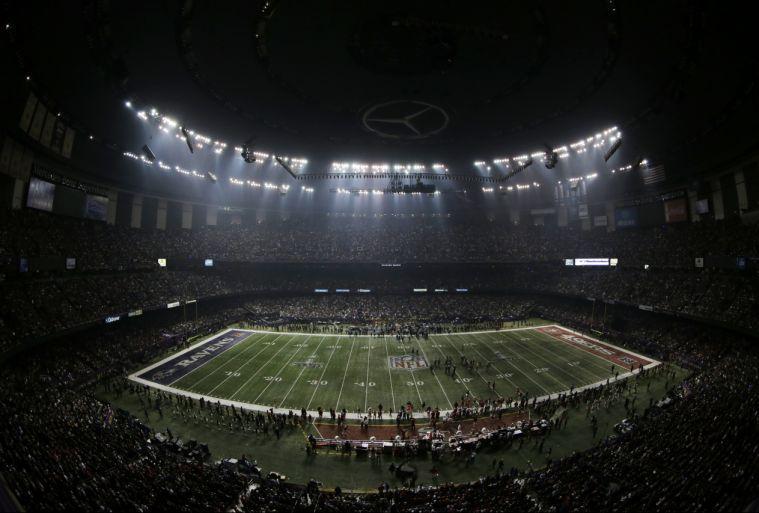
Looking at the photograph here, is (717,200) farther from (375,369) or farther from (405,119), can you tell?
(375,369)

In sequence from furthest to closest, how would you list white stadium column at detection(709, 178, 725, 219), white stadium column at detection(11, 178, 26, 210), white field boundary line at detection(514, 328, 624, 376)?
white stadium column at detection(709, 178, 725, 219)
white field boundary line at detection(514, 328, 624, 376)
white stadium column at detection(11, 178, 26, 210)

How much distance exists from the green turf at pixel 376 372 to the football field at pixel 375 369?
84 millimetres

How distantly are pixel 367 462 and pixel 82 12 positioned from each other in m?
27.5

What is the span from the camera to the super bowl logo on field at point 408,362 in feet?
116

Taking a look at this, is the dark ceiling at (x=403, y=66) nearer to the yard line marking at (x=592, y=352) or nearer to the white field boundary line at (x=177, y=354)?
the yard line marking at (x=592, y=352)

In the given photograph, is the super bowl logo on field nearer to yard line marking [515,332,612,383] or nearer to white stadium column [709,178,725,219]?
yard line marking [515,332,612,383]

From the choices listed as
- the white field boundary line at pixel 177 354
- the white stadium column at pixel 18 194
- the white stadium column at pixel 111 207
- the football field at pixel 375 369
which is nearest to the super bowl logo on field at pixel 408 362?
the football field at pixel 375 369

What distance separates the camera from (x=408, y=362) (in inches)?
1447

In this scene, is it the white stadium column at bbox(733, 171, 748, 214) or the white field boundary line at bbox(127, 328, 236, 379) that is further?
the white stadium column at bbox(733, 171, 748, 214)

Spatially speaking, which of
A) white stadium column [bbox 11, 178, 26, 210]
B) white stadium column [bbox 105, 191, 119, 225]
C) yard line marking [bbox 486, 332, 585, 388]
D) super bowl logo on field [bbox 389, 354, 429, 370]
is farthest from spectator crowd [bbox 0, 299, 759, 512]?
white stadium column [bbox 105, 191, 119, 225]

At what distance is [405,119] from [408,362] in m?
23.4

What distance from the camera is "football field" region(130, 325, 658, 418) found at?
28.9 metres

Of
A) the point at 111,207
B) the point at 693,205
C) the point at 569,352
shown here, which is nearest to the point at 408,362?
the point at 569,352

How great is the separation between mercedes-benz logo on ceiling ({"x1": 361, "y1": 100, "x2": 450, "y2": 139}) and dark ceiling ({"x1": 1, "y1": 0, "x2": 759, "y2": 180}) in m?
0.19
